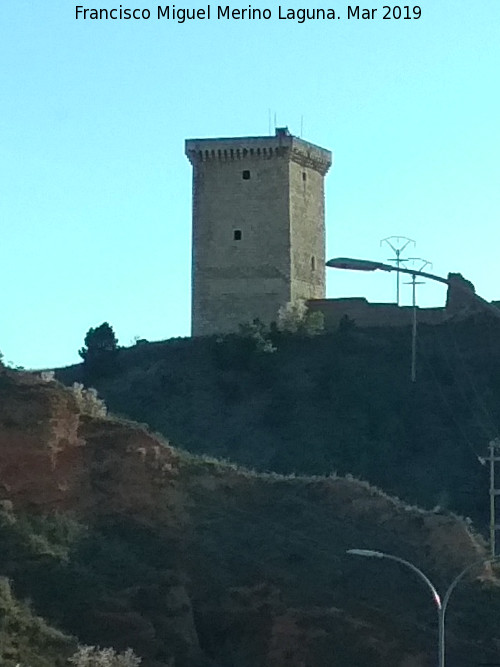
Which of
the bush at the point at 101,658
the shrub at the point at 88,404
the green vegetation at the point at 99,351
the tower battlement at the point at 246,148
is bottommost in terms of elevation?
the bush at the point at 101,658

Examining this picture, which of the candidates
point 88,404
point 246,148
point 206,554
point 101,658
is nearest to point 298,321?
point 246,148

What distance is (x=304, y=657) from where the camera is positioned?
111 ft

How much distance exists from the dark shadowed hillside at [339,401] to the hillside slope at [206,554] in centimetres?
1658

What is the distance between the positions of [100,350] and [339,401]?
37.2ft

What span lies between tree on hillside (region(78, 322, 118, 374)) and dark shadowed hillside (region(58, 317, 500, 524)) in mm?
473

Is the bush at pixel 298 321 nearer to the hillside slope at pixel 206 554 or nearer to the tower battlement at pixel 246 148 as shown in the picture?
the tower battlement at pixel 246 148

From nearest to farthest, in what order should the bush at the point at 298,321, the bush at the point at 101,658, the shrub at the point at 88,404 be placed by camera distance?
the bush at the point at 101,658 → the shrub at the point at 88,404 → the bush at the point at 298,321

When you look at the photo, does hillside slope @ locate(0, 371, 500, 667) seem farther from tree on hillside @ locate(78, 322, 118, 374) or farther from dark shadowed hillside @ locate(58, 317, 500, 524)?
tree on hillside @ locate(78, 322, 118, 374)

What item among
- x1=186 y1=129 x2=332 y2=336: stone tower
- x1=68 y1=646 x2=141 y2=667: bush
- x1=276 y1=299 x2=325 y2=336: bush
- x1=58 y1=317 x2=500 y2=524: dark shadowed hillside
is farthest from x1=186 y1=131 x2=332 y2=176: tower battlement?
x1=68 y1=646 x2=141 y2=667: bush

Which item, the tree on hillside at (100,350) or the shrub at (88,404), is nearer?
the shrub at (88,404)

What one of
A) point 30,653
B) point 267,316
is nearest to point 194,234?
point 267,316

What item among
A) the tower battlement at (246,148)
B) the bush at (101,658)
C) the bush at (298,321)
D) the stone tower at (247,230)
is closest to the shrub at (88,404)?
the bush at (101,658)

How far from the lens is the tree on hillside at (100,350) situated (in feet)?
225

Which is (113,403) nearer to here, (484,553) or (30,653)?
(484,553)
